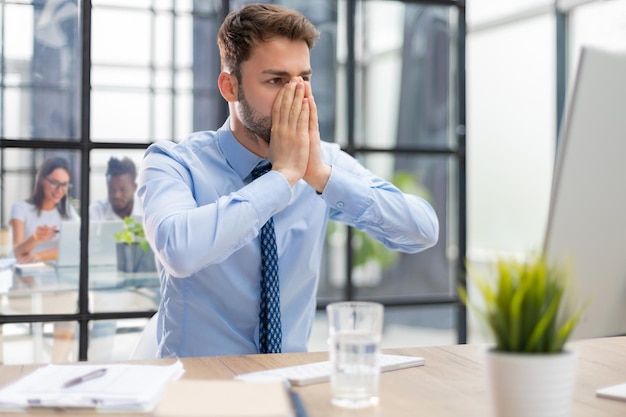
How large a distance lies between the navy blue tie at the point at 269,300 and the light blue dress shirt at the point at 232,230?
0.04 meters

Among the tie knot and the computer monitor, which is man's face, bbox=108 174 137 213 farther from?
the computer monitor

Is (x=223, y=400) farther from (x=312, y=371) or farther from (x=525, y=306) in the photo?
(x=312, y=371)

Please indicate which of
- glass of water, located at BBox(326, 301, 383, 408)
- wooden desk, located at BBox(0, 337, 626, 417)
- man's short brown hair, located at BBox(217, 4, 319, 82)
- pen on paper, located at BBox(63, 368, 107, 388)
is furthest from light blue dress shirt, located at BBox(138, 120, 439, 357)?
glass of water, located at BBox(326, 301, 383, 408)

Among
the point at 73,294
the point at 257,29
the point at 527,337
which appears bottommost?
the point at 73,294

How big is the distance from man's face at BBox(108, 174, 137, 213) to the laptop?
0.18 ft

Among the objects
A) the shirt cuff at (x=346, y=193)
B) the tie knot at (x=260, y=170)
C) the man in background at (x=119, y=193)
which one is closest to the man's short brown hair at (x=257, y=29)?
the tie knot at (x=260, y=170)

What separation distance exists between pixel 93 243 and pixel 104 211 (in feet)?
0.38

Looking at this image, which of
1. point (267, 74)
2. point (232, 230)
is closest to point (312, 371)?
point (232, 230)

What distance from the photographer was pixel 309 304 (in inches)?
77.5

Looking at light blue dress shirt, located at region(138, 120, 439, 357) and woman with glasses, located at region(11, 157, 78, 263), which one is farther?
woman with glasses, located at region(11, 157, 78, 263)

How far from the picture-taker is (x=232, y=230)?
1.65 m

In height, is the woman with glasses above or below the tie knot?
below

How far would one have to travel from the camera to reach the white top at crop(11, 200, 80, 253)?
99.3 inches

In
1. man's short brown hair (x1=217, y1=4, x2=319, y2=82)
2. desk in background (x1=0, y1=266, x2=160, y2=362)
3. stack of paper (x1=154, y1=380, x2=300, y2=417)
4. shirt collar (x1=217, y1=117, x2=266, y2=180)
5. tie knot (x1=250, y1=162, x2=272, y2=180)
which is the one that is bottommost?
desk in background (x1=0, y1=266, x2=160, y2=362)
